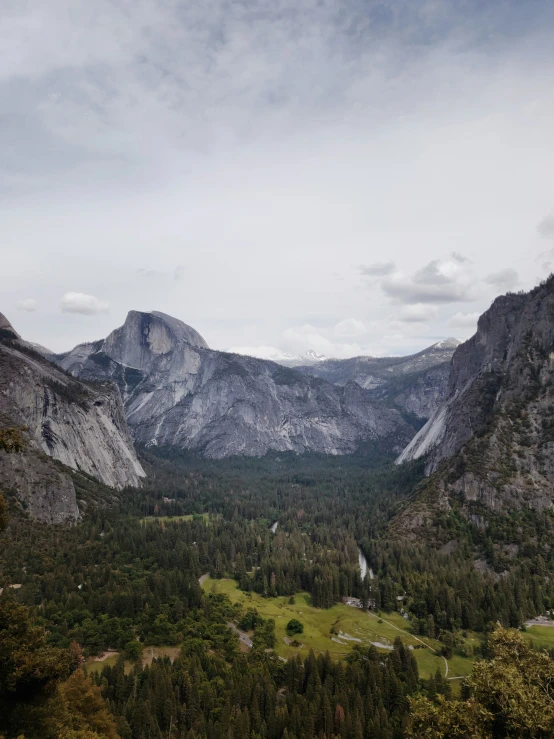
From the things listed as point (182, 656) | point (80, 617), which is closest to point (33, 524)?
point (80, 617)

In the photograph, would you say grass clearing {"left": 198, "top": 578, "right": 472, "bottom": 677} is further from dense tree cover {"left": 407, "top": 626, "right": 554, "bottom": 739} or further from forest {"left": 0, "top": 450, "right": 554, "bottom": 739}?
dense tree cover {"left": 407, "top": 626, "right": 554, "bottom": 739}

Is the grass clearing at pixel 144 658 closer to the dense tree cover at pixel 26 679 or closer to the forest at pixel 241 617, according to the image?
the forest at pixel 241 617

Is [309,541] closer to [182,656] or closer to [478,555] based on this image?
[478,555]

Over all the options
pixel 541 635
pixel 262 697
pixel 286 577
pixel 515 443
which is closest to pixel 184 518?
pixel 286 577

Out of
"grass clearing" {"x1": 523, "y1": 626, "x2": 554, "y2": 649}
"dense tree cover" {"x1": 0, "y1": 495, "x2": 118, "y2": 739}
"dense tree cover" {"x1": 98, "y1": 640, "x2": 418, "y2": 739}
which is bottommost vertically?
"grass clearing" {"x1": 523, "y1": 626, "x2": 554, "y2": 649}

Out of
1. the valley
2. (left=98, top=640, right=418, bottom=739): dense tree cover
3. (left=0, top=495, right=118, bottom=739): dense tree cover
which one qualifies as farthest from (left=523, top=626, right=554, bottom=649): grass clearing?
(left=0, top=495, right=118, bottom=739): dense tree cover

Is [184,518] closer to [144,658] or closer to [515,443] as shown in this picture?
[144,658]

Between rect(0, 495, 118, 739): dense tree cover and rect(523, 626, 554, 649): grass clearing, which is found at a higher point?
rect(0, 495, 118, 739): dense tree cover
